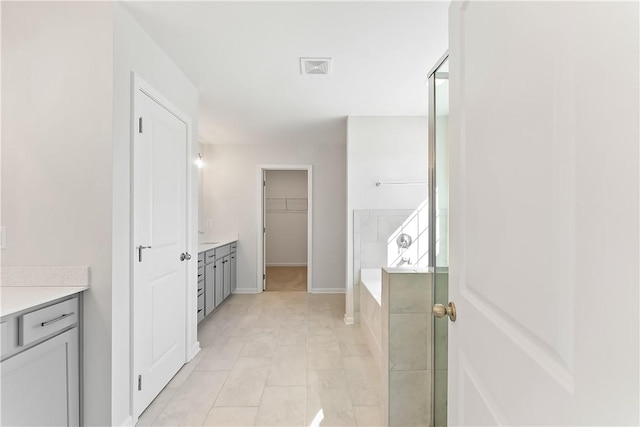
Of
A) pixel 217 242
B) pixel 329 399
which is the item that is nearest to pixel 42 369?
pixel 329 399

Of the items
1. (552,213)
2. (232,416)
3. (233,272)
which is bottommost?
(232,416)

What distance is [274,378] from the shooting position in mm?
2527

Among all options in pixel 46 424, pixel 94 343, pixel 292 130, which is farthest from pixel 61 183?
pixel 292 130

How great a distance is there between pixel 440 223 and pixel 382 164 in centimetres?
227

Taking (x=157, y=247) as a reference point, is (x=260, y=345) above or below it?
below

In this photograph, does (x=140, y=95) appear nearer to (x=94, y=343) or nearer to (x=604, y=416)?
(x=94, y=343)

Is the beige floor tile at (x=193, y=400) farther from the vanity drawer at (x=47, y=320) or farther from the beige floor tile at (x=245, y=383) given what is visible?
the vanity drawer at (x=47, y=320)

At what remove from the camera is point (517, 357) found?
2.07ft

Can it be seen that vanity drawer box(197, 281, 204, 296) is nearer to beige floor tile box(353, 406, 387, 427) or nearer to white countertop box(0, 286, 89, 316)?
white countertop box(0, 286, 89, 316)

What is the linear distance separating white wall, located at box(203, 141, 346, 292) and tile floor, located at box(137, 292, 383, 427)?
1307 millimetres

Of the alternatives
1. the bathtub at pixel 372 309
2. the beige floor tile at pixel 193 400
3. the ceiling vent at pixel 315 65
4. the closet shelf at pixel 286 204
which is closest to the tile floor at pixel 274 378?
the beige floor tile at pixel 193 400

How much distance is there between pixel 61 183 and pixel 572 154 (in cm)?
212

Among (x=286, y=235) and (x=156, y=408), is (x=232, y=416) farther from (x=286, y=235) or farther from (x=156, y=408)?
(x=286, y=235)

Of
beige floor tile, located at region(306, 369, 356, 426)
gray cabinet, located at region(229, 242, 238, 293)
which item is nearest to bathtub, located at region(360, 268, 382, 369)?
beige floor tile, located at region(306, 369, 356, 426)
